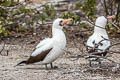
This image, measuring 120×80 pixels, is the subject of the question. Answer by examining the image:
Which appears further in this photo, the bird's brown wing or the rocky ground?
the bird's brown wing

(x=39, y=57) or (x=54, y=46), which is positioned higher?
(x=54, y=46)

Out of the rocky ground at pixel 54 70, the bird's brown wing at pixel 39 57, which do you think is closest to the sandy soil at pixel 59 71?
the rocky ground at pixel 54 70

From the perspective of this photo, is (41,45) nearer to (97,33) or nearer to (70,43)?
(97,33)

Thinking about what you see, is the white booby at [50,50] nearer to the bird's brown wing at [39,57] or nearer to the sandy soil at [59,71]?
the bird's brown wing at [39,57]

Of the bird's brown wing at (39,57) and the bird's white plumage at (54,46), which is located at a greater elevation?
the bird's white plumage at (54,46)

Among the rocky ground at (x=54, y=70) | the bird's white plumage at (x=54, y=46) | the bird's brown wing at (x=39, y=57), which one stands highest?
the bird's white plumage at (x=54, y=46)

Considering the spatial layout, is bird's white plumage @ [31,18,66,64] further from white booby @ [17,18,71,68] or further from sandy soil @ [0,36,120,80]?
sandy soil @ [0,36,120,80]

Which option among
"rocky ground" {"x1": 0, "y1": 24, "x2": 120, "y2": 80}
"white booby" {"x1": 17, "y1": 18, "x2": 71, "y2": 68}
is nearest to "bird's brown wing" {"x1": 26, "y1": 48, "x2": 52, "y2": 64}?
"white booby" {"x1": 17, "y1": 18, "x2": 71, "y2": 68}

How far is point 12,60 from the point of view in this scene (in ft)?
34.2

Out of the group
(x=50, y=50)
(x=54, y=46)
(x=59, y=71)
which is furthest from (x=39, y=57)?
(x=59, y=71)

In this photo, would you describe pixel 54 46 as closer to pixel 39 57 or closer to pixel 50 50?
pixel 50 50

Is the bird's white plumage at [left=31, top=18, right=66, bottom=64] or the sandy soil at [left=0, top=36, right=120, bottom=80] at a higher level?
the bird's white plumage at [left=31, top=18, right=66, bottom=64]

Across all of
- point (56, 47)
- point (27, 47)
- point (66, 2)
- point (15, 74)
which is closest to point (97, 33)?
point (56, 47)

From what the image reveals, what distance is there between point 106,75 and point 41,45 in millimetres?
1511
